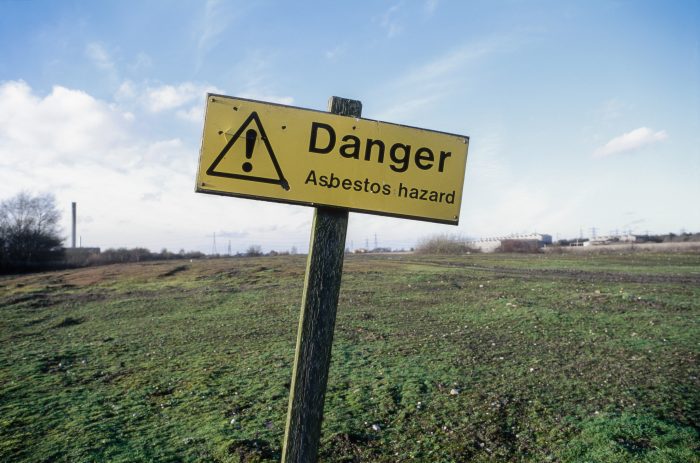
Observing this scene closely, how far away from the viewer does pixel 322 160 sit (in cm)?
216

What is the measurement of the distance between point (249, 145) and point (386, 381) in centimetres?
357

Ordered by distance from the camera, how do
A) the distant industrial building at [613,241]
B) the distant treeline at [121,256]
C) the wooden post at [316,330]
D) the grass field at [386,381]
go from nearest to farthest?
the wooden post at [316,330]
the grass field at [386,381]
the distant treeline at [121,256]
the distant industrial building at [613,241]

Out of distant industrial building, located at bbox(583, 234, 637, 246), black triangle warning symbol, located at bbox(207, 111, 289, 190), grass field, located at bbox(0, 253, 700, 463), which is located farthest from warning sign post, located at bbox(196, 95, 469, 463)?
distant industrial building, located at bbox(583, 234, 637, 246)

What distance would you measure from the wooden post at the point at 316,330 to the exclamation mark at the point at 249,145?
379 millimetres

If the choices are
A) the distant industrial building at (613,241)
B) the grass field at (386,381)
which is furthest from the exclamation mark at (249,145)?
the distant industrial building at (613,241)

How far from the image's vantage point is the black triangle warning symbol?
2.11 metres

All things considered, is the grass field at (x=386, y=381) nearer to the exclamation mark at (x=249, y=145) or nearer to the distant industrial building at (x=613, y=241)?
the exclamation mark at (x=249, y=145)

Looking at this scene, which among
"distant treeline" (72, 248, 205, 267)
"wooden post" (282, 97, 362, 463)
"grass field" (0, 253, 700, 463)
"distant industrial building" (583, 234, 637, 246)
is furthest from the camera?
"distant industrial building" (583, 234, 637, 246)

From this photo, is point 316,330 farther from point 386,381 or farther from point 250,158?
point 386,381

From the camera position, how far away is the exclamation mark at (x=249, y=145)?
6.95 ft

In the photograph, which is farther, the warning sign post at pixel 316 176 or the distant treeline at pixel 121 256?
the distant treeline at pixel 121 256

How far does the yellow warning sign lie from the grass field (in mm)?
2200

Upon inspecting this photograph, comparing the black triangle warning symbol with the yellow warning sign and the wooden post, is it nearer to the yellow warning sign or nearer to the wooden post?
the yellow warning sign

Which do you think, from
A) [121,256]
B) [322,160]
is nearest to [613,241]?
[121,256]
